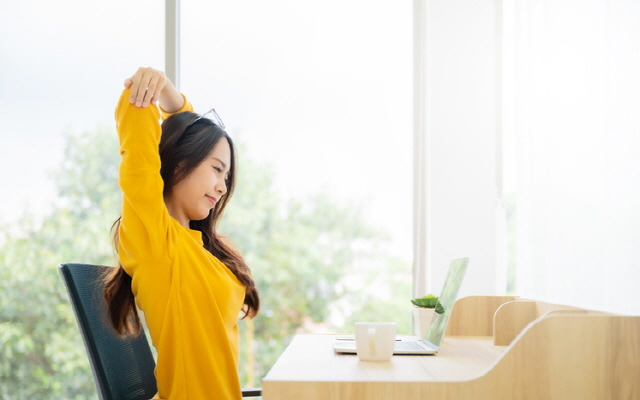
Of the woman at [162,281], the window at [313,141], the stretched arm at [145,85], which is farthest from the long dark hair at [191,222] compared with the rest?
the window at [313,141]

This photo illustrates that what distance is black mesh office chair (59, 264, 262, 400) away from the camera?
1214mm

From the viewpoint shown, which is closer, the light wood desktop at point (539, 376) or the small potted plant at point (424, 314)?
the light wood desktop at point (539, 376)

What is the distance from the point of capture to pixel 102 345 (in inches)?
49.1

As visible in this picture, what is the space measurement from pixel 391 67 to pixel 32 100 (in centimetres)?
145

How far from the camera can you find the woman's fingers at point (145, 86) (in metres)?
1.35

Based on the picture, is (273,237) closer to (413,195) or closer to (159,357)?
(413,195)

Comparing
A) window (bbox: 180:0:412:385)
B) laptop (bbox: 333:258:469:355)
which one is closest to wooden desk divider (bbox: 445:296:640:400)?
laptop (bbox: 333:258:469:355)

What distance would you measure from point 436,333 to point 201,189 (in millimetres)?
598

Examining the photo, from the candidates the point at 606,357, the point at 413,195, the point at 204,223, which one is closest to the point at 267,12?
the point at 413,195

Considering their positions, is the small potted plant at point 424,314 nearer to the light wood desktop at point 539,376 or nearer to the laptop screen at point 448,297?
the laptop screen at point 448,297

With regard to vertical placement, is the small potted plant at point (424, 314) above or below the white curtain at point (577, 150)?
below

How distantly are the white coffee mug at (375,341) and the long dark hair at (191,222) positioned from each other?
440 mm

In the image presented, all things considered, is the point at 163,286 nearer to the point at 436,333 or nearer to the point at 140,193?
the point at 140,193

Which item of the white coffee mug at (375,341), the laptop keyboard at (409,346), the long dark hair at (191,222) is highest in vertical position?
the long dark hair at (191,222)
